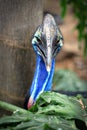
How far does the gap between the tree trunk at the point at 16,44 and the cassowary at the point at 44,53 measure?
3.6 inches

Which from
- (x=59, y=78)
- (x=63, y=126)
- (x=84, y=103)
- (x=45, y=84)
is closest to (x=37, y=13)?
(x=45, y=84)

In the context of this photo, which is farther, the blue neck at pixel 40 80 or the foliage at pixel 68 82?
the foliage at pixel 68 82

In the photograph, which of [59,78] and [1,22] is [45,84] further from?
[59,78]

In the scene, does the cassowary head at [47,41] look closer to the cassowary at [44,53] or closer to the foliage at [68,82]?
Answer: the cassowary at [44,53]

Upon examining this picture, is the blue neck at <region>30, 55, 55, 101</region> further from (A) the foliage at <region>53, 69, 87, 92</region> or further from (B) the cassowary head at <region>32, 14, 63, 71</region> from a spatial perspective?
(A) the foliage at <region>53, 69, 87, 92</region>

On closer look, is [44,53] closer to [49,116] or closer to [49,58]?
[49,58]

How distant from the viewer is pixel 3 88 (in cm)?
213

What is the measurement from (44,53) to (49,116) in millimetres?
263

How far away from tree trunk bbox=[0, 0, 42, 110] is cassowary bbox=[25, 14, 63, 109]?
0.30 ft

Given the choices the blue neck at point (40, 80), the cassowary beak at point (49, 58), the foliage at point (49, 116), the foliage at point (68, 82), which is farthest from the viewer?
the foliage at point (68, 82)

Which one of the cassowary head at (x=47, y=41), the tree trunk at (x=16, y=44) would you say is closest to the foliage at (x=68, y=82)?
the tree trunk at (x=16, y=44)

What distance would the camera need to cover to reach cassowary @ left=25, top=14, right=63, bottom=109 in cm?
193

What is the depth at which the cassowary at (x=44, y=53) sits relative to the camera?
75.9 inches

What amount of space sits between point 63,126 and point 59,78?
3070 millimetres
